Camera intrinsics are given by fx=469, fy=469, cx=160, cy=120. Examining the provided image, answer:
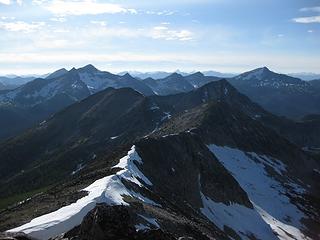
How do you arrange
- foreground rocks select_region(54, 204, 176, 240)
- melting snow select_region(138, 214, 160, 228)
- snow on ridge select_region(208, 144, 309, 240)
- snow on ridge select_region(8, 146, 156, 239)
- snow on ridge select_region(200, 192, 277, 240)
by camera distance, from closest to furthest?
foreground rocks select_region(54, 204, 176, 240)
snow on ridge select_region(8, 146, 156, 239)
melting snow select_region(138, 214, 160, 228)
snow on ridge select_region(200, 192, 277, 240)
snow on ridge select_region(208, 144, 309, 240)

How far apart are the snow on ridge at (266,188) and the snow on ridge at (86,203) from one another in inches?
1846

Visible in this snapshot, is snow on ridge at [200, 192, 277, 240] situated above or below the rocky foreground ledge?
below

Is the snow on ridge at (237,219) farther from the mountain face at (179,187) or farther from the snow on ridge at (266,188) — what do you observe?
the snow on ridge at (266,188)

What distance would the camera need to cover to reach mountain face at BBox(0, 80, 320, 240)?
4447cm

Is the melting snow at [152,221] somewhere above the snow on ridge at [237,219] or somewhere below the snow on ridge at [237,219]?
above

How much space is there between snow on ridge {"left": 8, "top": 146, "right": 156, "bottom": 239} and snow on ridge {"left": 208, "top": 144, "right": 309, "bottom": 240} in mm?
46899

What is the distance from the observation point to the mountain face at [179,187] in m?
44.5

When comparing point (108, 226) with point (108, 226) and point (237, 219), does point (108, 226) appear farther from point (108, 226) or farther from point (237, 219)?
point (237, 219)

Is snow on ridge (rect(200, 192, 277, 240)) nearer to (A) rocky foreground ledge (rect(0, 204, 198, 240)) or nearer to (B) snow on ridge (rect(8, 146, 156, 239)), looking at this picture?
(B) snow on ridge (rect(8, 146, 156, 239))

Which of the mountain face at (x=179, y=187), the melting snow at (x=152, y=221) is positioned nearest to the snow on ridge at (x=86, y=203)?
the mountain face at (x=179, y=187)

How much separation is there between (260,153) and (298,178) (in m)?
14.5

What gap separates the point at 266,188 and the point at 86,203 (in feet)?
299

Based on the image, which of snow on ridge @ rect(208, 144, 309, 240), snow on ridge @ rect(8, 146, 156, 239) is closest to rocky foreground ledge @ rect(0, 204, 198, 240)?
snow on ridge @ rect(8, 146, 156, 239)

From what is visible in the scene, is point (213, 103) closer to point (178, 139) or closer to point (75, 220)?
point (178, 139)
